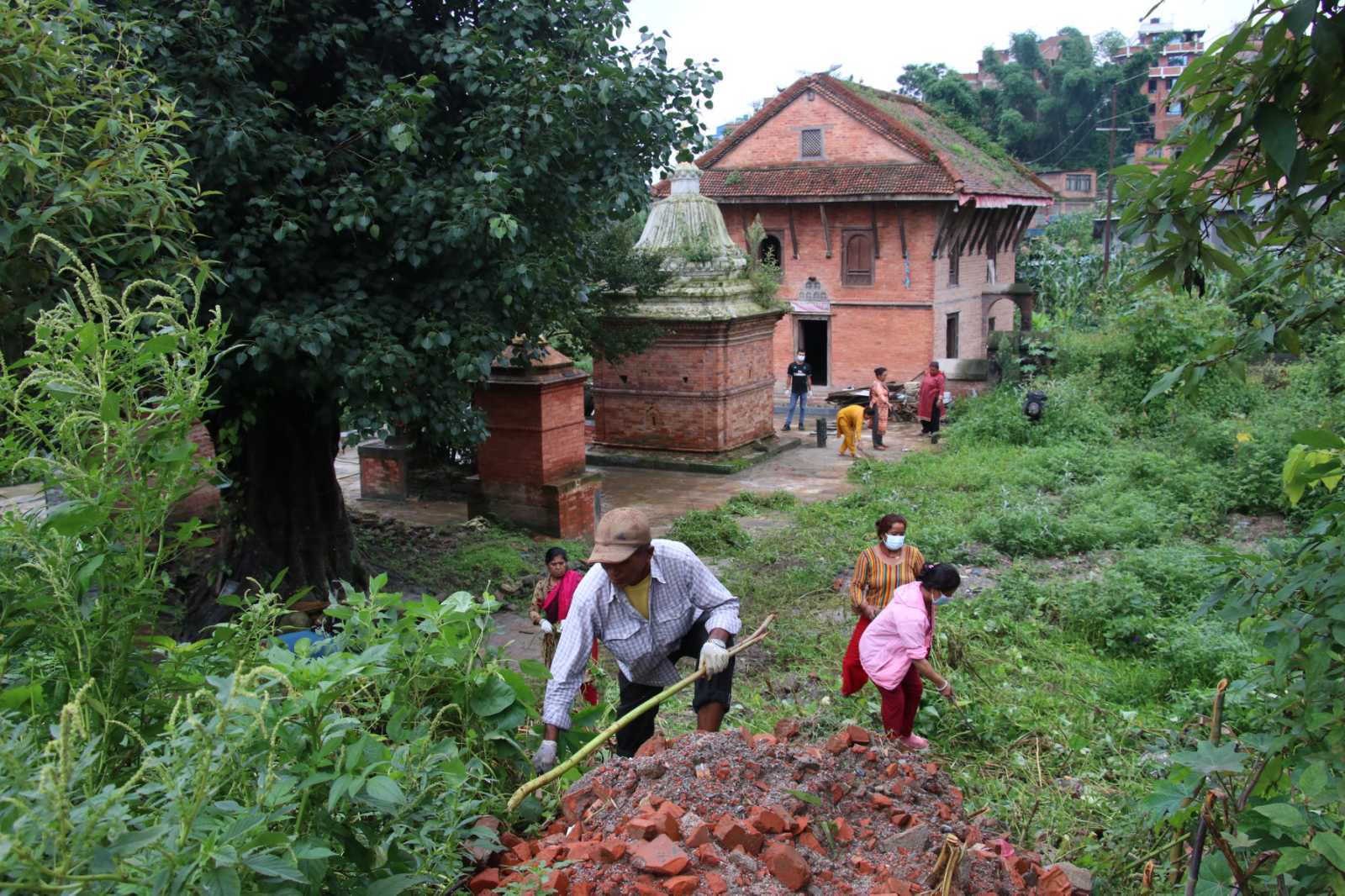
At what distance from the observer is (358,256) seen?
27.6ft

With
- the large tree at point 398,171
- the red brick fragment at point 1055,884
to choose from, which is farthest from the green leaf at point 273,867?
the large tree at point 398,171

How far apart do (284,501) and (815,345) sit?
21763 millimetres

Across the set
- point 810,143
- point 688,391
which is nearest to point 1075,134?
point 810,143

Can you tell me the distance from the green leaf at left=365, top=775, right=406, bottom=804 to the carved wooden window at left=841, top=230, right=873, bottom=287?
26.5 m

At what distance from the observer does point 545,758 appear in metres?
3.99

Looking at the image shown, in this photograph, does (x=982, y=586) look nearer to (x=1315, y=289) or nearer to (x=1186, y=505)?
(x=1186, y=505)

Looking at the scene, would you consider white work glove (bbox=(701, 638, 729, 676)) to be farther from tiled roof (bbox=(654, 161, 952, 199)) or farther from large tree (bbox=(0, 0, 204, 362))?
tiled roof (bbox=(654, 161, 952, 199))

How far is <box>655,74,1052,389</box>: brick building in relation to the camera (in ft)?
88.2

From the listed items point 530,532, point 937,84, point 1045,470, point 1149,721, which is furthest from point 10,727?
point 937,84

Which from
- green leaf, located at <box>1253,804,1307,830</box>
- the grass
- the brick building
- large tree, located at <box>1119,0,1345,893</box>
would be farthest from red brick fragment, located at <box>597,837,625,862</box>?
the brick building

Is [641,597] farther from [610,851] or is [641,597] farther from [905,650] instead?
[905,650]

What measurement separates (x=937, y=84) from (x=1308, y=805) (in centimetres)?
4694

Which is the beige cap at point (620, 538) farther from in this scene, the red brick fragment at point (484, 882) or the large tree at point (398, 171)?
the large tree at point (398, 171)

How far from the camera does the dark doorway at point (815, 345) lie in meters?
29.3
